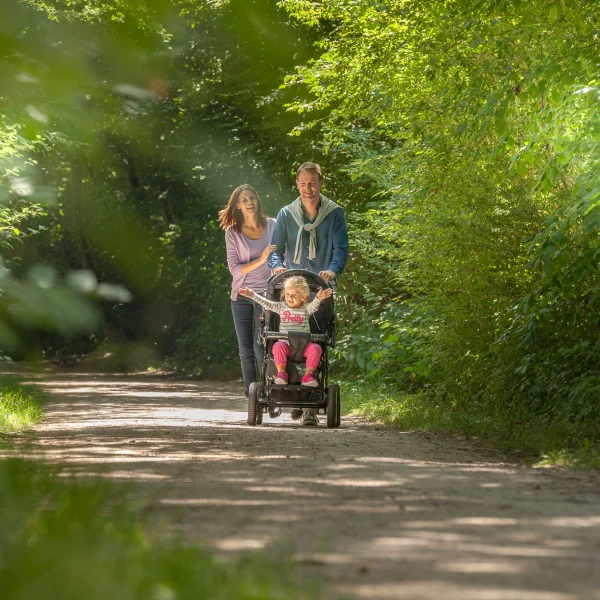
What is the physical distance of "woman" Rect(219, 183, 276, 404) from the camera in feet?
43.4

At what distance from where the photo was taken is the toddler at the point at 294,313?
11602mm

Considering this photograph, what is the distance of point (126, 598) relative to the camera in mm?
3320

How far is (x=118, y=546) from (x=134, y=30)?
1903 millimetres

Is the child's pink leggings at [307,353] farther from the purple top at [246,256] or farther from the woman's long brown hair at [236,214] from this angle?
the woman's long brown hair at [236,214]

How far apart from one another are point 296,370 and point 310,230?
158cm

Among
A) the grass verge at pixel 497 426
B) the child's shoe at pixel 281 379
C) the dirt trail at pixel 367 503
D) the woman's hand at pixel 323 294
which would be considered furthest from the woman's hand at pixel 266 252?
the dirt trail at pixel 367 503

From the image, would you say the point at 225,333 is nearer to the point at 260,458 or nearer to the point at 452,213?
the point at 452,213

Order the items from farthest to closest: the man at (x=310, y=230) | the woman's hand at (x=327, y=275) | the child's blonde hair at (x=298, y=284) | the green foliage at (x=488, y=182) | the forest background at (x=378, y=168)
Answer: the man at (x=310, y=230) → the woman's hand at (x=327, y=275) → the child's blonde hair at (x=298, y=284) → the green foliage at (x=488, y=182) → the forest background at (x=378, y=168)

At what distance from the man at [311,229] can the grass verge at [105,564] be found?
7385 mm

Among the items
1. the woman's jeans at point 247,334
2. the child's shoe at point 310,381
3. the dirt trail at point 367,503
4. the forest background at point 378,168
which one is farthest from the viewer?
the woman's jeans at point 247,334

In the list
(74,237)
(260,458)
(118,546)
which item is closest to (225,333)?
(260,458)

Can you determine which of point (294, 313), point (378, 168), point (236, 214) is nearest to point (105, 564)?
point (294, 313)

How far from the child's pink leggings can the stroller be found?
2.0 inches

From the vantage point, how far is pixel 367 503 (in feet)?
19.2
